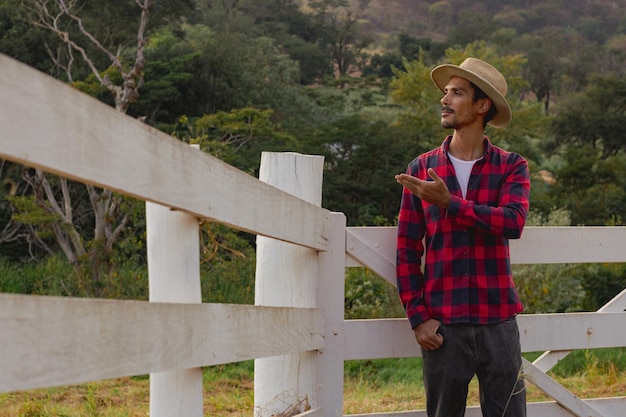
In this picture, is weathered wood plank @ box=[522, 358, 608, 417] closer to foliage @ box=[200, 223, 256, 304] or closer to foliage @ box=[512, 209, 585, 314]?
foliage @ box=[512, 209, 585, 314]

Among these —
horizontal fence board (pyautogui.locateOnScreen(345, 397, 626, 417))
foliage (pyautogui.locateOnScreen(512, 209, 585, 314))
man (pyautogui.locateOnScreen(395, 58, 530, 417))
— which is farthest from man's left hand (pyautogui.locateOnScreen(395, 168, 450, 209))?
foliage (pyautogui.locateOnScreen(512, 209, 585, 314))

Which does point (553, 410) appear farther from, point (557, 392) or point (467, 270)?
point (467, 270)

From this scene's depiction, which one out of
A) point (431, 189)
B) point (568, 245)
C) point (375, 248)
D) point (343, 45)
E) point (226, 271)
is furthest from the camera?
point (343, 45)

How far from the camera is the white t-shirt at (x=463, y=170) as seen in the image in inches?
138

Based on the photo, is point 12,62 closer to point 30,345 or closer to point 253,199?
point 30,345

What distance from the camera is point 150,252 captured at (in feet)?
8.27

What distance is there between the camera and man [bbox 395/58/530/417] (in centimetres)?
343

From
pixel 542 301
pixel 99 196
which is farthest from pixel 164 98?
pixel 542 301

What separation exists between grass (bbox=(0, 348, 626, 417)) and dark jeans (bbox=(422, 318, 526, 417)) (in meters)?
1.32

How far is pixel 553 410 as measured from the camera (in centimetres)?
412

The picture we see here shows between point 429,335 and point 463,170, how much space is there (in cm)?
58

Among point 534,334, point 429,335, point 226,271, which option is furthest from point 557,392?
point 226,271

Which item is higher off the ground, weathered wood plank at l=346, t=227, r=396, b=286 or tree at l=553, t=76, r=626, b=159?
tree at l=553, t=76, r=626, b=159

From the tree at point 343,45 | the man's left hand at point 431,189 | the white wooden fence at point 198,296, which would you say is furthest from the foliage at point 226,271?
the tree at point 343,45
